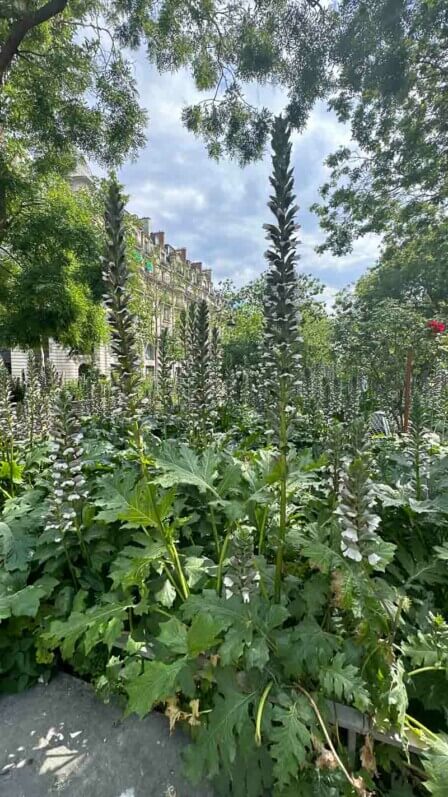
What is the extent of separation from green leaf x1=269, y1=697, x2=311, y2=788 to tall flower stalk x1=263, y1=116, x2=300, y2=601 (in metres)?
0.55

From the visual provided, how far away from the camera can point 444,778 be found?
48.1 inches

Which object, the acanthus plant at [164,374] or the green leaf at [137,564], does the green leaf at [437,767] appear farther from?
the acanthus plant at [164,374]

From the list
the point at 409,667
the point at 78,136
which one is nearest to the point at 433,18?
the point at 78,136

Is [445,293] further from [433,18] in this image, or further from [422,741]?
[422,741]

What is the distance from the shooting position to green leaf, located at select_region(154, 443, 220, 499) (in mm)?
2306

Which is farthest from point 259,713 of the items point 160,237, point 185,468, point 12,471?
point 160,237

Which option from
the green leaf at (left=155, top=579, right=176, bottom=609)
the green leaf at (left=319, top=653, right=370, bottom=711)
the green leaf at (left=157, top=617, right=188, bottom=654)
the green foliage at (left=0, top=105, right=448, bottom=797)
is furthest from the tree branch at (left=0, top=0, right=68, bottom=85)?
the green leaf at (left=319, top=653, right=370, bottom=711)

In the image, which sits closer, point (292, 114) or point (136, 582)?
point (136, 582)

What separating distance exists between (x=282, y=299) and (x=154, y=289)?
93.5ft

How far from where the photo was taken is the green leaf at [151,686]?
1532mm

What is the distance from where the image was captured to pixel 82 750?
1.95 meters

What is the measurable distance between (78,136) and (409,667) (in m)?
10.4

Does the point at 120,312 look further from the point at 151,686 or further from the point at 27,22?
the point at 27,22

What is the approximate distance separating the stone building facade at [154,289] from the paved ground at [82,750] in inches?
621
